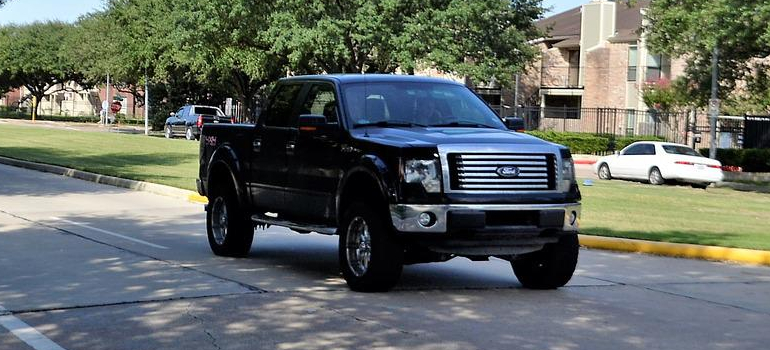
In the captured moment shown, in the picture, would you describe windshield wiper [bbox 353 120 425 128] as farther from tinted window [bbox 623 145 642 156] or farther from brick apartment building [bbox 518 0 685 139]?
brick apartment building [bbox 518 0 685 139]

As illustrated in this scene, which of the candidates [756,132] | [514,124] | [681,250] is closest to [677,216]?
[681,250]

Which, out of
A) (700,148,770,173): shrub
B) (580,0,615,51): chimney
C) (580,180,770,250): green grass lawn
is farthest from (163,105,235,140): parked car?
(580,180,770,250): green grass lawn

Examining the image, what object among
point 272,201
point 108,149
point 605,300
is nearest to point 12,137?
point 108,149

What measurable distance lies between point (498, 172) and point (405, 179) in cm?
82

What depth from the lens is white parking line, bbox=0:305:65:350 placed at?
768cm

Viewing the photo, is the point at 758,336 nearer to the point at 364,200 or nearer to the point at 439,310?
the point at 439,310

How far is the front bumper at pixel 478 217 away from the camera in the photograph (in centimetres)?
960

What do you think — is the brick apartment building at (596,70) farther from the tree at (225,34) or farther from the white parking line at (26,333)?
the white parking line at (26,333)

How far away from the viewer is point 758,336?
8.54 meters

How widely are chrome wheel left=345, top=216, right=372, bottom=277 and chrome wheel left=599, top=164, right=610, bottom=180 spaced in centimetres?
2716

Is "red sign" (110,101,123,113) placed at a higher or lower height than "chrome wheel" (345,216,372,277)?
higher

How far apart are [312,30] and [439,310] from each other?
37256 mm

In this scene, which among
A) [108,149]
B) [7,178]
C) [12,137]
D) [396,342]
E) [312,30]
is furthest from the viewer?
[12,137]

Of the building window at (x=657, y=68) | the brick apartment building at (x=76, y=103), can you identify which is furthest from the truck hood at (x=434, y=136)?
the brick apartment building at (x=76, y=103)
